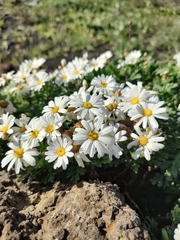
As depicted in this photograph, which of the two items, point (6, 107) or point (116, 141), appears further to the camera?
point (6, 107)

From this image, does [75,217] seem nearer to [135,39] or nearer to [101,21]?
[135,39]

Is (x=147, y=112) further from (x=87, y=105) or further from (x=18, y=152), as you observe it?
(x=18, y=152)

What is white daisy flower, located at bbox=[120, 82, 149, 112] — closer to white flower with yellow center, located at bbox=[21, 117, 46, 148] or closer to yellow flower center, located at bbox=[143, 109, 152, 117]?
yellow flower center, located at bbox=[143, 109, 152, 117]

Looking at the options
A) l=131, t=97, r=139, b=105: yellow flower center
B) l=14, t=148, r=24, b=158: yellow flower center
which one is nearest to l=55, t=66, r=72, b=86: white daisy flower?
l=131, t=97, r=139, b=105: yellow flower center

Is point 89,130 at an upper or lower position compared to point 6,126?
upper

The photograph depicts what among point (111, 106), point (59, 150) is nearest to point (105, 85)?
point (111, 106)

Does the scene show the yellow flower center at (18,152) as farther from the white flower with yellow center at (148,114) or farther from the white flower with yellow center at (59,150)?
the white flower with yellow center at (148,114)
